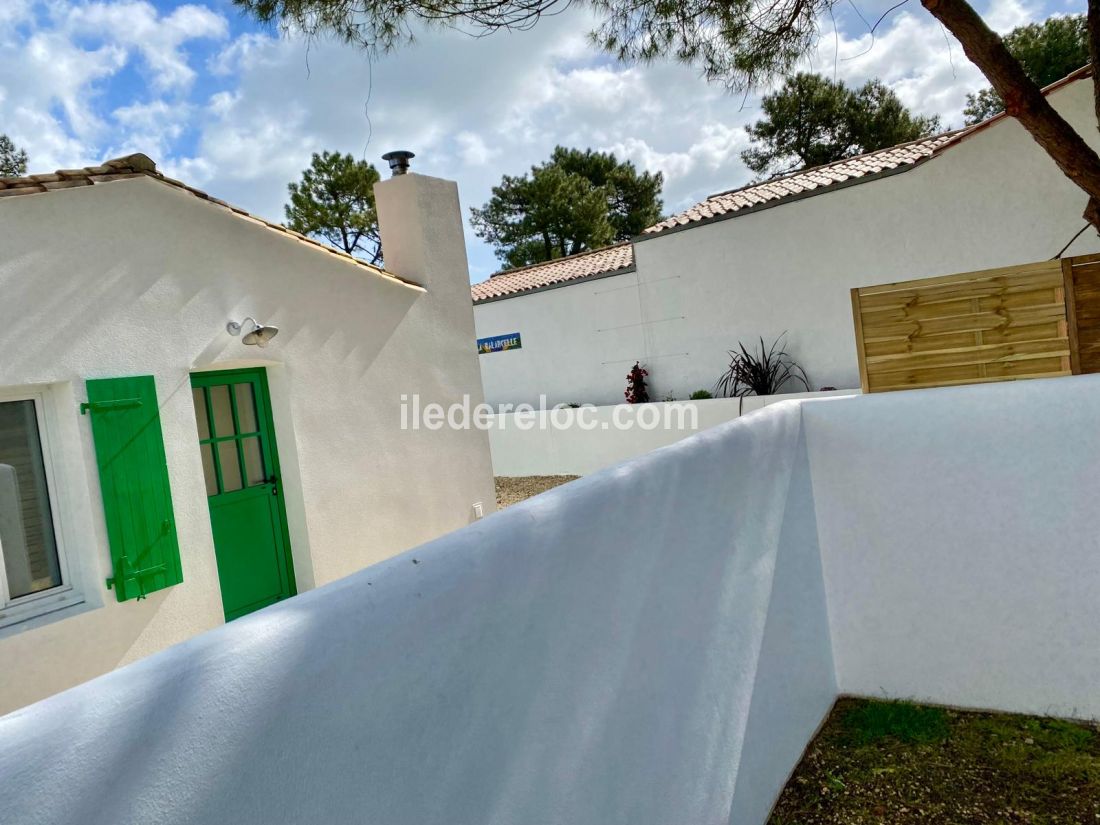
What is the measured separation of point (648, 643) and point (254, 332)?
387 cm

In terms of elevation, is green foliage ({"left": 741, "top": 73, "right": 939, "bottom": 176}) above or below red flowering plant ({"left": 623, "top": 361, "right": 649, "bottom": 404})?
above

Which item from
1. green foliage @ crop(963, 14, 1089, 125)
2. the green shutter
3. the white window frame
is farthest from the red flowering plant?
green foliage @ crop(963, 14, 1089, 125)

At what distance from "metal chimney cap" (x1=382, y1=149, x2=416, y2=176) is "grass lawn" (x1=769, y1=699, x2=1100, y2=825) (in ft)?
20.1

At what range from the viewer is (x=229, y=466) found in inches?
A: 216

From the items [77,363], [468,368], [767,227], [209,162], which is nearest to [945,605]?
[468,368]

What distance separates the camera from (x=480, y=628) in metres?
1.96

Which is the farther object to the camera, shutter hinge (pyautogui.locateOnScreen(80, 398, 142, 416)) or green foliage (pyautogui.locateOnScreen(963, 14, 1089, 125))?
green foliage (pyautogui.locateOnScreen(963, 14, 1089, 125))

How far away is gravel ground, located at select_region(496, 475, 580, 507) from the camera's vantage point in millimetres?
11859

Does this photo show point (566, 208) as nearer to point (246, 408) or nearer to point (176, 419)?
point (246, 408)

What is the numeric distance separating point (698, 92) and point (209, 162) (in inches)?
1125

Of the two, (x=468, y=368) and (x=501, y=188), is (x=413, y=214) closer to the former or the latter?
(x=468, y=368)

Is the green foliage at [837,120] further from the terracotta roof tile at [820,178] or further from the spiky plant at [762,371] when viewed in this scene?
the spiky plant at [762,371]

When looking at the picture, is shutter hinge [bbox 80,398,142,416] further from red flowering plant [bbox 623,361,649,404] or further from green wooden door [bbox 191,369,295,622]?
red flowering plant [bbox 623,361,649,404]

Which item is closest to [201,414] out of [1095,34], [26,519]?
[26,519]
